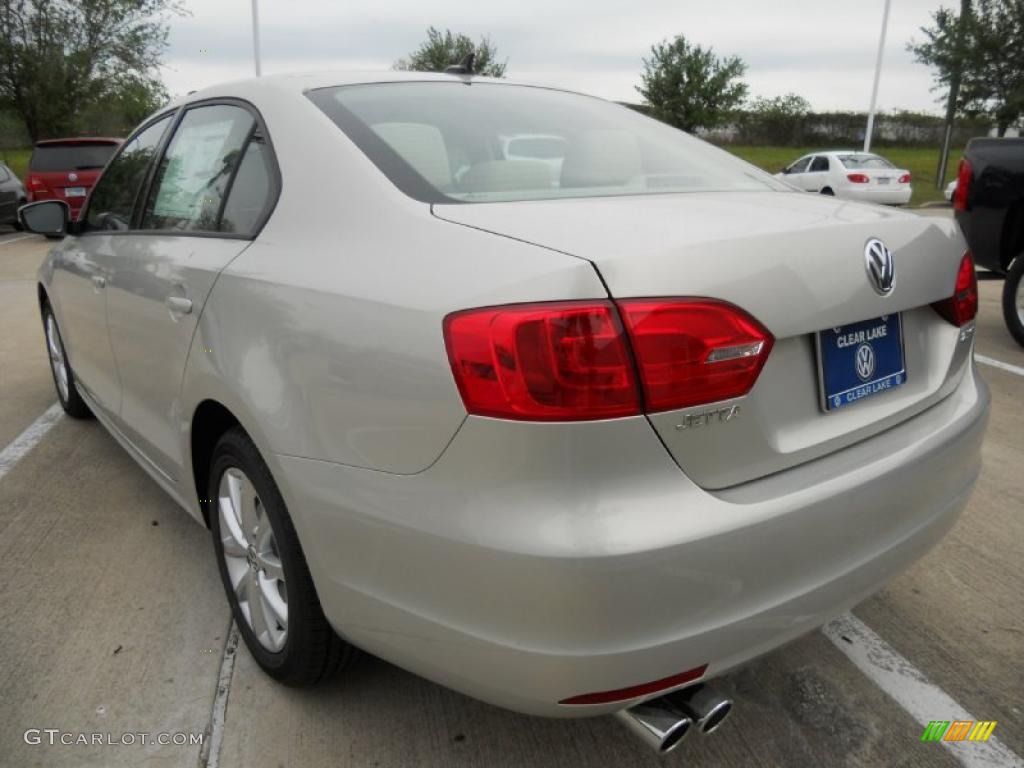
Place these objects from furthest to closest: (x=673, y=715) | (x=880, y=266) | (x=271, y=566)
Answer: (x=271, y=566) < (x=880, y=266) < (x=673, y=715)

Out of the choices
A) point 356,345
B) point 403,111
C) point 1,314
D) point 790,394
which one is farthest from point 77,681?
point 1,314

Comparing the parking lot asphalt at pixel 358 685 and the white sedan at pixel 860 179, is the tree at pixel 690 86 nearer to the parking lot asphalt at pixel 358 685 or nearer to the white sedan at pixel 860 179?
the white sedan at pixel 860 179

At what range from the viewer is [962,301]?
2.11 m

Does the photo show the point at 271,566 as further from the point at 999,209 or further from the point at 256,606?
the point at 999,209

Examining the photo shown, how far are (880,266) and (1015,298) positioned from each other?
497cm

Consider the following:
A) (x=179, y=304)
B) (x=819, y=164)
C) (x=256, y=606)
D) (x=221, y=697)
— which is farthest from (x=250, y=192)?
(x=819, y=164)

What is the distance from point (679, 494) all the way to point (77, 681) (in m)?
1.81

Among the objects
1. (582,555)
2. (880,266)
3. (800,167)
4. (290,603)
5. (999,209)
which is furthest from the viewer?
(800,167)

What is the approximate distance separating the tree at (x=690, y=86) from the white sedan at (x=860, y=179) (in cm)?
1386

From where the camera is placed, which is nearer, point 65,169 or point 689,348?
point 689,348

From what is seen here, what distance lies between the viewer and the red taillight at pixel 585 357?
142cm

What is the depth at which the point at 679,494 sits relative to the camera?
4.83 ft

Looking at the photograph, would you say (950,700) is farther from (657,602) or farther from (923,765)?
(657,602)

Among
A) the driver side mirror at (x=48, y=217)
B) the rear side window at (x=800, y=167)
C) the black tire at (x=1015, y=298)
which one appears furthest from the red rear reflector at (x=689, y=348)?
the rear side window at (x=800, y=167)
